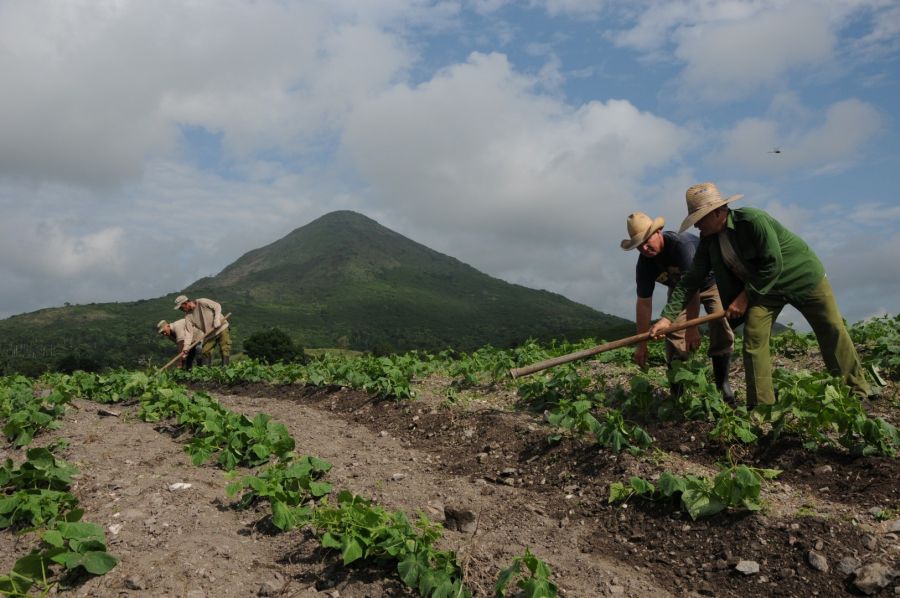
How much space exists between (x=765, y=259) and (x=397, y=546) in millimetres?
3954

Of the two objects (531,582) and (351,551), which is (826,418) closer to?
(531,582)

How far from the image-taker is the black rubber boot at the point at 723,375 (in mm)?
6441

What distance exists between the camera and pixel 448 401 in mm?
8648

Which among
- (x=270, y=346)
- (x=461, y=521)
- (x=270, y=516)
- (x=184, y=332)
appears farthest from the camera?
(x=270, y=346)

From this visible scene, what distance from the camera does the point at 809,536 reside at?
3.87m

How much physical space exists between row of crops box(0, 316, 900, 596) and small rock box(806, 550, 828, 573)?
491 mm

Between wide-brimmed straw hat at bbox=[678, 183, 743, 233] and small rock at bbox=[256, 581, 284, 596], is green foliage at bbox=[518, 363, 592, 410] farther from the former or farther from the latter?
small rock at bbox=[256, 581, 284, 596]

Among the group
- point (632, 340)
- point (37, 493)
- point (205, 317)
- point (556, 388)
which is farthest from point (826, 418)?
point (205, 317)

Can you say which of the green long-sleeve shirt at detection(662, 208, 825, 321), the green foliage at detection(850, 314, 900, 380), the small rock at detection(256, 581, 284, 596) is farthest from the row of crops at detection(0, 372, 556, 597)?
the green foliage at detection(850, 314, 900, 380)

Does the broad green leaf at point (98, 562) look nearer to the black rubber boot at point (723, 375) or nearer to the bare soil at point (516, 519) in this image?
the bare soil at point (516, 519)

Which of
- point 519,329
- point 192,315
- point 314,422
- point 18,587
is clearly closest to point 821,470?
point 18,587

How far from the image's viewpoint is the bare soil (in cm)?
374

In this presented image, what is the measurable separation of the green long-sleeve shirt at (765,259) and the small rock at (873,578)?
2.67m

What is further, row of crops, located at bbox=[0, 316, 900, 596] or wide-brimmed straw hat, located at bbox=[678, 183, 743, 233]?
wide-brimmed straw hat, located at bbox=[678, 183, 743, 233]
